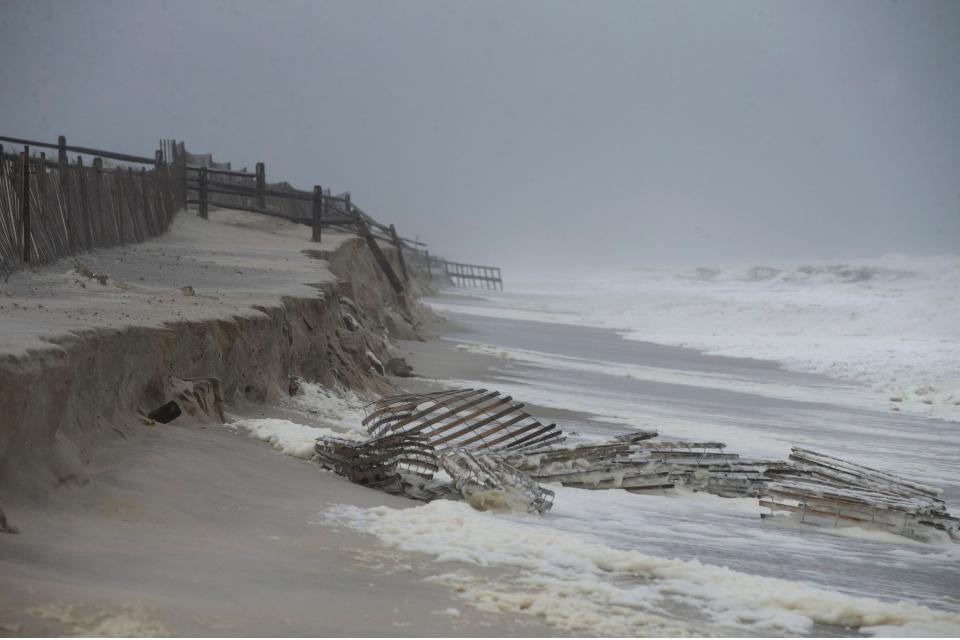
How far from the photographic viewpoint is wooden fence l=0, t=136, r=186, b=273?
990 cm

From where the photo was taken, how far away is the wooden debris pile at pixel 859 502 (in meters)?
7.09

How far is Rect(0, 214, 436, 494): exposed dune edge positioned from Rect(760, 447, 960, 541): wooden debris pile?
4.16 m

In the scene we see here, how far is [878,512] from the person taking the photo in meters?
7.19

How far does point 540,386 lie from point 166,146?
46.7 feet

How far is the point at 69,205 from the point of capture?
12086 mm

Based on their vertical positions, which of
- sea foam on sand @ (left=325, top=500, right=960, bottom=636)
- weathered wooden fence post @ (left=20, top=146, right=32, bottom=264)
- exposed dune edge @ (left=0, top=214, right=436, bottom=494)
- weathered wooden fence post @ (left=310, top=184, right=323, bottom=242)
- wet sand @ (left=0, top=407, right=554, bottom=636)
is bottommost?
sea foam on sand @ (left=325, top=500, right=960, bottom=636)

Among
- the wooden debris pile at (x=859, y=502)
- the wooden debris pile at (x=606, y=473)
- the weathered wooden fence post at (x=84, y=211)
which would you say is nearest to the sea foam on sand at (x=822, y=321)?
the wooden debris pile at (x=859, y=502)

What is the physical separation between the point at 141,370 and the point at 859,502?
4.92 meters

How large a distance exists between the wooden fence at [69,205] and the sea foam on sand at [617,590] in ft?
19.3

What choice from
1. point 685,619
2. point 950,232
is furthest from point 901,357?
point 950,232

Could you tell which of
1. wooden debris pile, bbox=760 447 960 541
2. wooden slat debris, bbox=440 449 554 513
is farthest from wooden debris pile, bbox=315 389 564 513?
wooden debris pile, bbox=760 447 960 541

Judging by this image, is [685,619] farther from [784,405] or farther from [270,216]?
[270,216]

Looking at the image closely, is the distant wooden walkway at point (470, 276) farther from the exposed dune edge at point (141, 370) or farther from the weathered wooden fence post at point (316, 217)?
the exposed dune edge at point (141, 370)

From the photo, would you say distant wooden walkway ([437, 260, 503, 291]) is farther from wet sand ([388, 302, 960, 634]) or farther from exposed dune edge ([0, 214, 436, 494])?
exposed dune edge ([0, 214, 436, 494])
